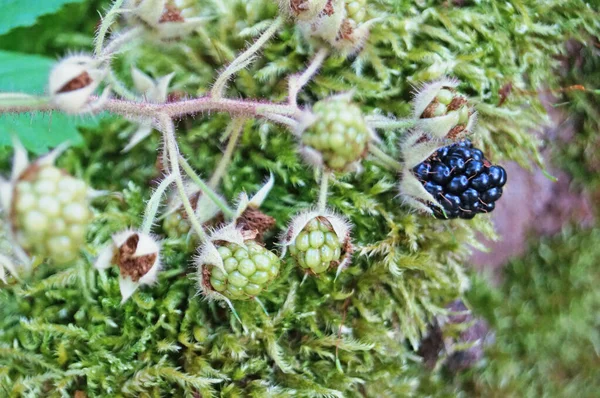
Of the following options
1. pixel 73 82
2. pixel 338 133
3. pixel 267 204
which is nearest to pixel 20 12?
pixel 73 82

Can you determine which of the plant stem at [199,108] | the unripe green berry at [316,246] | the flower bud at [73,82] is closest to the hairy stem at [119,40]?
the plant stem at [199,108]

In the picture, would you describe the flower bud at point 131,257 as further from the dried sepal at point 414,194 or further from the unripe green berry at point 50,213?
the dried sepal at point 414,194

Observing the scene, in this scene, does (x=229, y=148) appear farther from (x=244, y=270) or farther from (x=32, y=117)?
(x=32, y=117)

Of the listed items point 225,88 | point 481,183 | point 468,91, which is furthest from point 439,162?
point 225,88

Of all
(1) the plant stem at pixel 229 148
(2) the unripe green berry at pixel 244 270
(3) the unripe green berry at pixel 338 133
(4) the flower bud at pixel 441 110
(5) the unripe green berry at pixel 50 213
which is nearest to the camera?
(5) the unripe green berry at pixel 50 213

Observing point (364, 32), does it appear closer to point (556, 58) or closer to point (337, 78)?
point (337, 78)

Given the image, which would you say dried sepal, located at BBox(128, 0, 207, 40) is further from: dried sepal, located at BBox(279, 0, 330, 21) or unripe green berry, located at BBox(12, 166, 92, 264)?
unripe green berry, located at BBox(12, 166, 92, 264)
